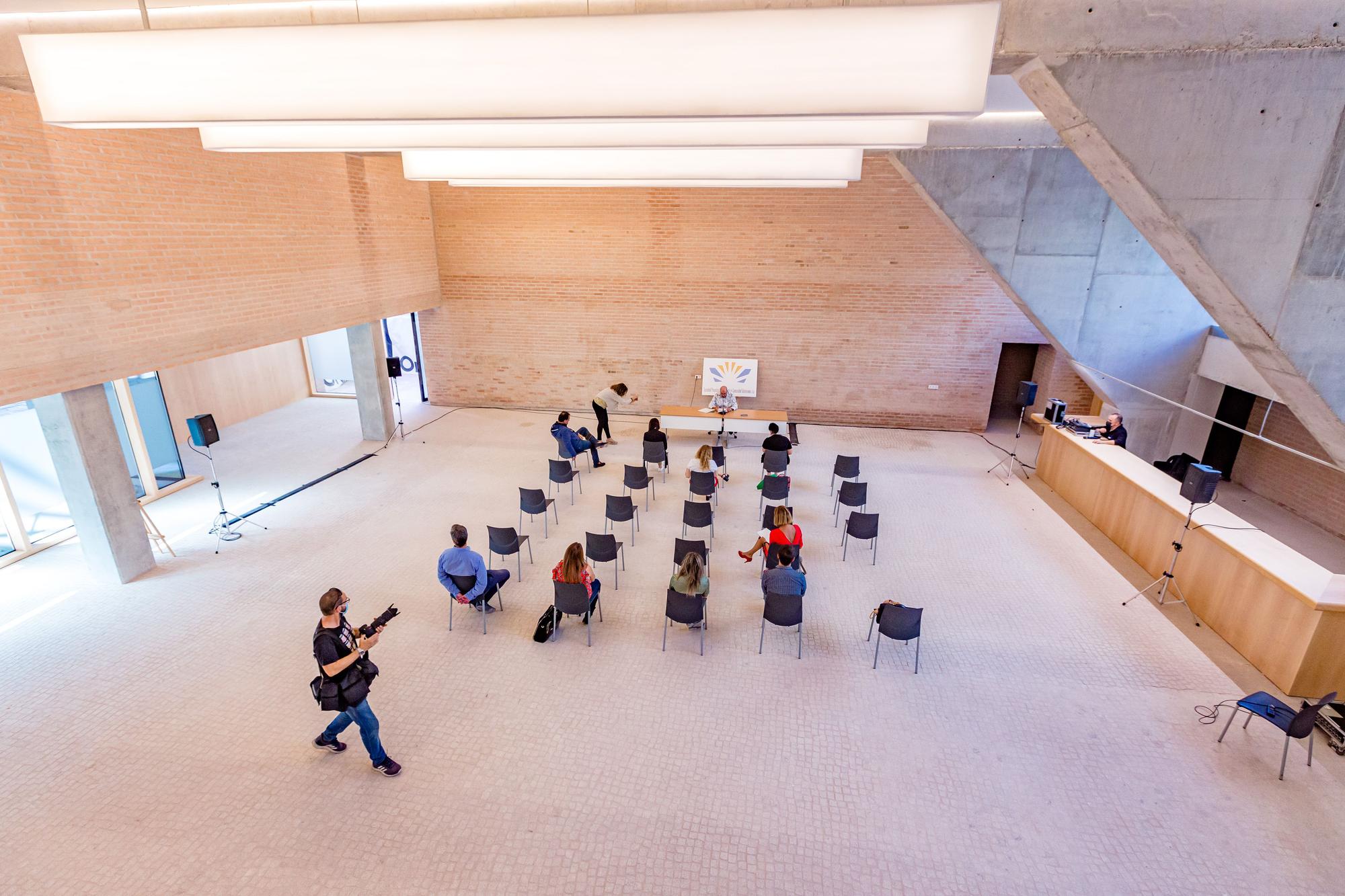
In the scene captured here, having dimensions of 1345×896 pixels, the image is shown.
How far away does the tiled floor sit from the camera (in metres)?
3.66

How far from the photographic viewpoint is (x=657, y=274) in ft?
38.8

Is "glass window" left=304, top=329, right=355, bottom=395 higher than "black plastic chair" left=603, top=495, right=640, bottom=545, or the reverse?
"glass window" left=304, top=329, right=355, bottom=395

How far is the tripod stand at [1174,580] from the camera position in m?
6.21

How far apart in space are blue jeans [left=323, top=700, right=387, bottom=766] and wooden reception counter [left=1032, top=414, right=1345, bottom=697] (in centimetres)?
726

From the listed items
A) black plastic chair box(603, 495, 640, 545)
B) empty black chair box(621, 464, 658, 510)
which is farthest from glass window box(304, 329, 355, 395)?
black plastic chair box(603, 495, 640, 545)

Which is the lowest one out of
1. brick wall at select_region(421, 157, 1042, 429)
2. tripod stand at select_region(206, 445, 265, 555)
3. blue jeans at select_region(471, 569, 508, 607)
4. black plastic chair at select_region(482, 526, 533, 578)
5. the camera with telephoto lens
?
tripod stand at select_region(206, 445, 265, 555)

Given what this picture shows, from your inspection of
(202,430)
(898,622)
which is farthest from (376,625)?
(202,430)

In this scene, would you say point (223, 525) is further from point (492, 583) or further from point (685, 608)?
point (685, 608)

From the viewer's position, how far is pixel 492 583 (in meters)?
5.92

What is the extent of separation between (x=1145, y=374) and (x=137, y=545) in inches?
524

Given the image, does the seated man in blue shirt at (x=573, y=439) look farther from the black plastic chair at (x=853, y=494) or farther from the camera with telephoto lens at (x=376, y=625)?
the camera with telephoto lens at (x=376, y=625)

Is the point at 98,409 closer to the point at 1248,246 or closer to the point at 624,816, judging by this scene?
the point at 624,816

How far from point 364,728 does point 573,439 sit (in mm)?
5745

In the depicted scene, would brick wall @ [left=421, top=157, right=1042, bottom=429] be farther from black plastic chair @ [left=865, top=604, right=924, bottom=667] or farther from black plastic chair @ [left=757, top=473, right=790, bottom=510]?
black plastic chair @ [left=865, top=604, right=924, bottom=667]
